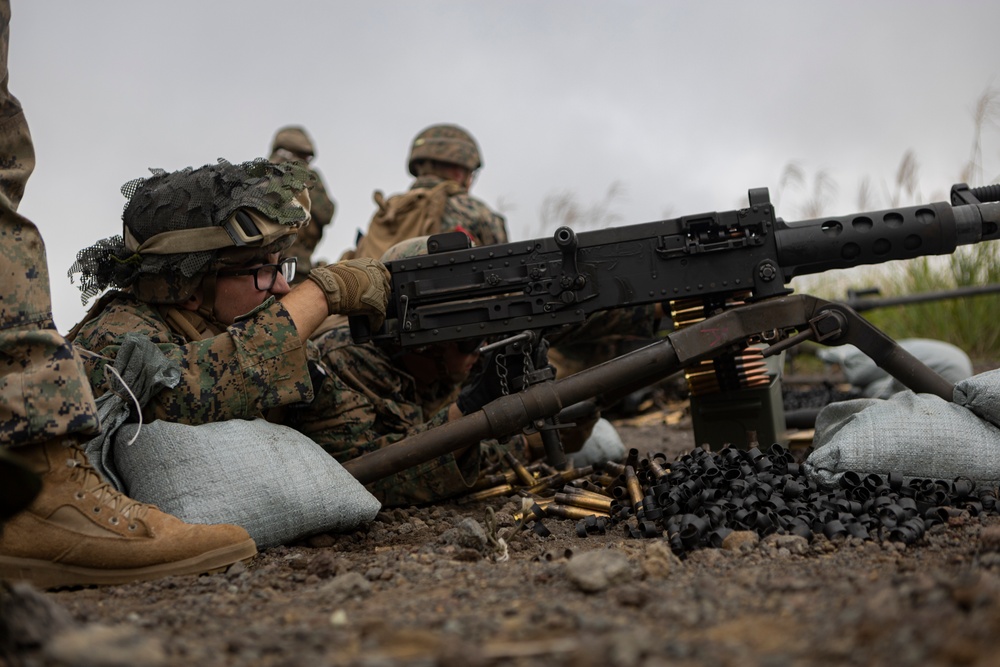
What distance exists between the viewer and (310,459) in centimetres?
334

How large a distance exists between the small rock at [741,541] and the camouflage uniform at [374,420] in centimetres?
145

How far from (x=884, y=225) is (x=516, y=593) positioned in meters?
2.35

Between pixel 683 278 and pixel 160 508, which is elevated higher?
pixel 683 278

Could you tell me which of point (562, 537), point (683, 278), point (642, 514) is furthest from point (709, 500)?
point (683, 278)

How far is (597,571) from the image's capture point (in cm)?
220

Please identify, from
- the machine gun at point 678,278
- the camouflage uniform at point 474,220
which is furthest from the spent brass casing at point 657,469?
the camouflage uniform at point 474,220

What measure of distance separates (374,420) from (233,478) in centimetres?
101

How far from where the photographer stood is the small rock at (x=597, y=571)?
7.13 ft

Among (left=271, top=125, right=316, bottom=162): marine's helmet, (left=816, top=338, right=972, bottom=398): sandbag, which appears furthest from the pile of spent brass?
(left=271, top=125, right=316, bottom=162): marine's helmet

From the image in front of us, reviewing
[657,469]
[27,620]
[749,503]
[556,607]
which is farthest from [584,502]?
[27,620]

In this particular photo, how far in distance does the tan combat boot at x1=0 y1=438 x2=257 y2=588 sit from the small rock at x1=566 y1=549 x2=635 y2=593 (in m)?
1.25

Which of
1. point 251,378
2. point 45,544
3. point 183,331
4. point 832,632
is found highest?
point 183,331

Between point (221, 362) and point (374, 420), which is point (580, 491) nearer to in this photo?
point (374, 420)

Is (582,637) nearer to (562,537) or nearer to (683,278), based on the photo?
(562,537)
